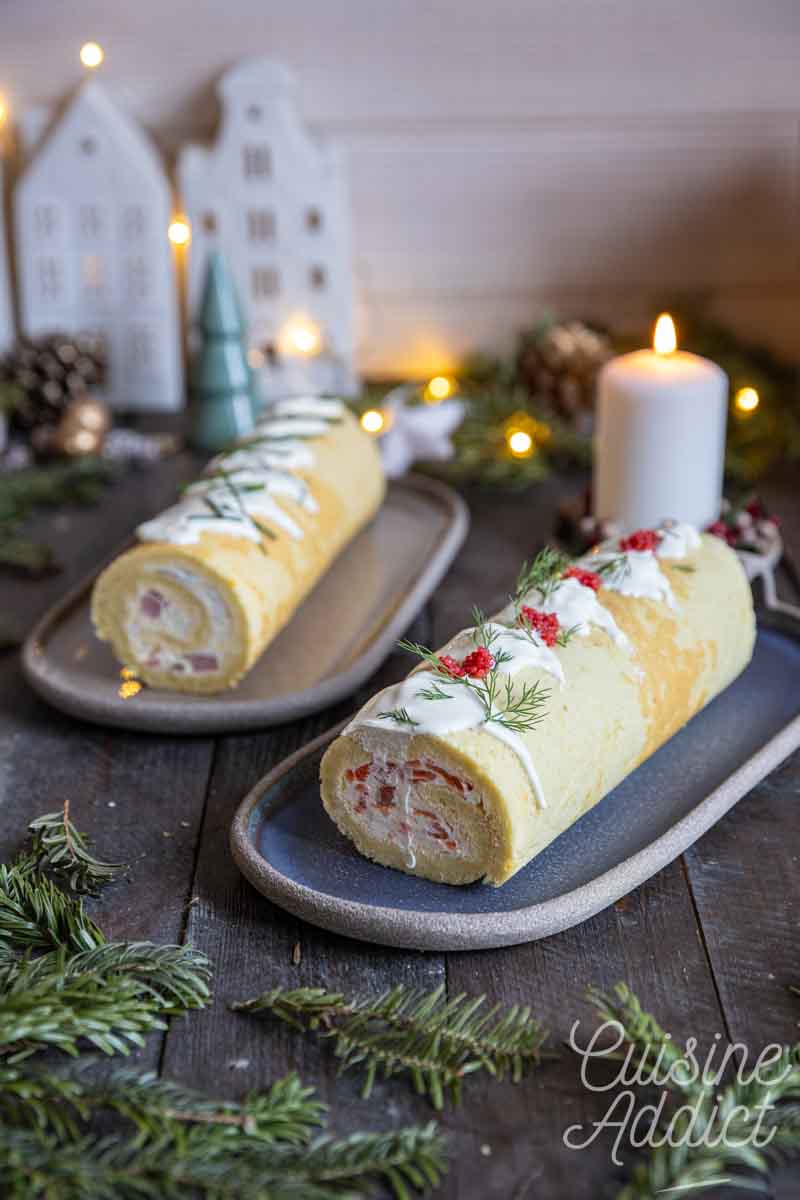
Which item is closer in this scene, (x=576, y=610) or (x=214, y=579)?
(x=576, y=610)

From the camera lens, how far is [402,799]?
Result: 145 cm

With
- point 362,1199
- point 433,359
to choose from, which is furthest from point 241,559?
point 433,359

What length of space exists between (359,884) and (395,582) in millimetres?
843

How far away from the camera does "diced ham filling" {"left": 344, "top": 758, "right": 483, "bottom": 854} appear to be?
1419 millimetres

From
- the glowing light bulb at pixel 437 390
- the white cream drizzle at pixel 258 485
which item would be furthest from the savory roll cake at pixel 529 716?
the glowing light bulb at pixel 437 390

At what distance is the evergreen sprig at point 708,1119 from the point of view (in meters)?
Answer: 1.12

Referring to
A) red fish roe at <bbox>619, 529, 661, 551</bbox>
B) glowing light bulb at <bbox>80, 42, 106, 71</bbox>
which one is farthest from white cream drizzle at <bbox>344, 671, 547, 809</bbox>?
glowing light bulb at <bbox>80, 42, 106, 71</bbox>

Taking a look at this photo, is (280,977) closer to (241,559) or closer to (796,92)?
(241,559)

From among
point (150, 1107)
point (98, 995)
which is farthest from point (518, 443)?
point (150, 1107)

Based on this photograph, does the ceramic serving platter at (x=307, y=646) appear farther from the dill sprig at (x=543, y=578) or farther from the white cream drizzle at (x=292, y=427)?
the dill sprig at (x=543, y=578)

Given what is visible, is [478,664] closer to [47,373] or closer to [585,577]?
[585,577]

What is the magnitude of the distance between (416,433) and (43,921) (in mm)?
1510

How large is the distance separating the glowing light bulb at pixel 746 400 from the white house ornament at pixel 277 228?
2.85 feet

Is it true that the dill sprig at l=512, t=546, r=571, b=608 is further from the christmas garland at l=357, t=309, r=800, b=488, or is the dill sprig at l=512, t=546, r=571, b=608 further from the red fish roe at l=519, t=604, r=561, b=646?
the christmas garland at l=357, t=309, r=800, b=488
